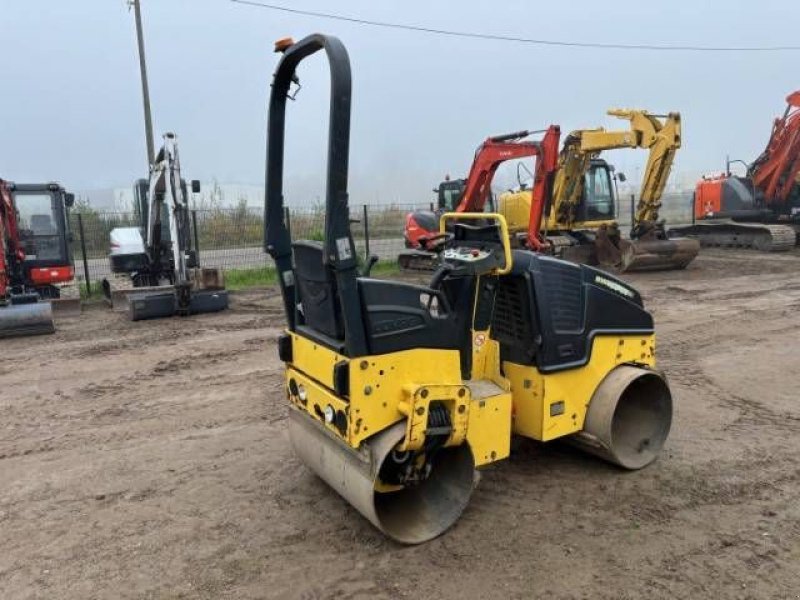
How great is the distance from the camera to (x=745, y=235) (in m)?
18.3

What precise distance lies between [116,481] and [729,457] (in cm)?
404

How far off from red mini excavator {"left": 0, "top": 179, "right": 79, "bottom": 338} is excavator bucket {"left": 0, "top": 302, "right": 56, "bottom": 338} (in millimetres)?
2029

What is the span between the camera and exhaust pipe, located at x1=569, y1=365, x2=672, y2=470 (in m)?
4.05

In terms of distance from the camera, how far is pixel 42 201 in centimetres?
1230

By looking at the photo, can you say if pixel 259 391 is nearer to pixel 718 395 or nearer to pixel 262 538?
pixel 262 538

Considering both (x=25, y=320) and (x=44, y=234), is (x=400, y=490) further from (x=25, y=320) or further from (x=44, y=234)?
(x=44, y=234)

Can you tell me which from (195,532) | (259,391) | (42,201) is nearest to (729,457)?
(195,532)

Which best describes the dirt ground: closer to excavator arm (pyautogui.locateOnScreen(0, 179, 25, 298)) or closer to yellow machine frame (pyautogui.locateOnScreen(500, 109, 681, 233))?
excavator arm (pyautogui.locateOnScreen(0, 179, 25, 298))

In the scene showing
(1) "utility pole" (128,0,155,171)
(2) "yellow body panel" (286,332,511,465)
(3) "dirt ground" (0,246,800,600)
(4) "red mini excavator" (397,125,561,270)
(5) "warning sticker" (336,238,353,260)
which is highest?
(1) "utility pole" (128,0,155,171)

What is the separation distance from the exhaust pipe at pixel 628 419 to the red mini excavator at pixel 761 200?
15338mm

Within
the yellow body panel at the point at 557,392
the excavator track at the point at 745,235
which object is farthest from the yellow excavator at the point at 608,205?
the yellow body panel at the point at 557,392

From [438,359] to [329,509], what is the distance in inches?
46.8

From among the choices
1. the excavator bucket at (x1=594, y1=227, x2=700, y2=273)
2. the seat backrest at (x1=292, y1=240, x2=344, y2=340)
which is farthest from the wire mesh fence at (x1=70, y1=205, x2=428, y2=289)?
the seat backrest at (x1=292, y1=240, x2=344, y2=340)

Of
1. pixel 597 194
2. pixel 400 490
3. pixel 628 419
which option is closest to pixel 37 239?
pixel 400 490
